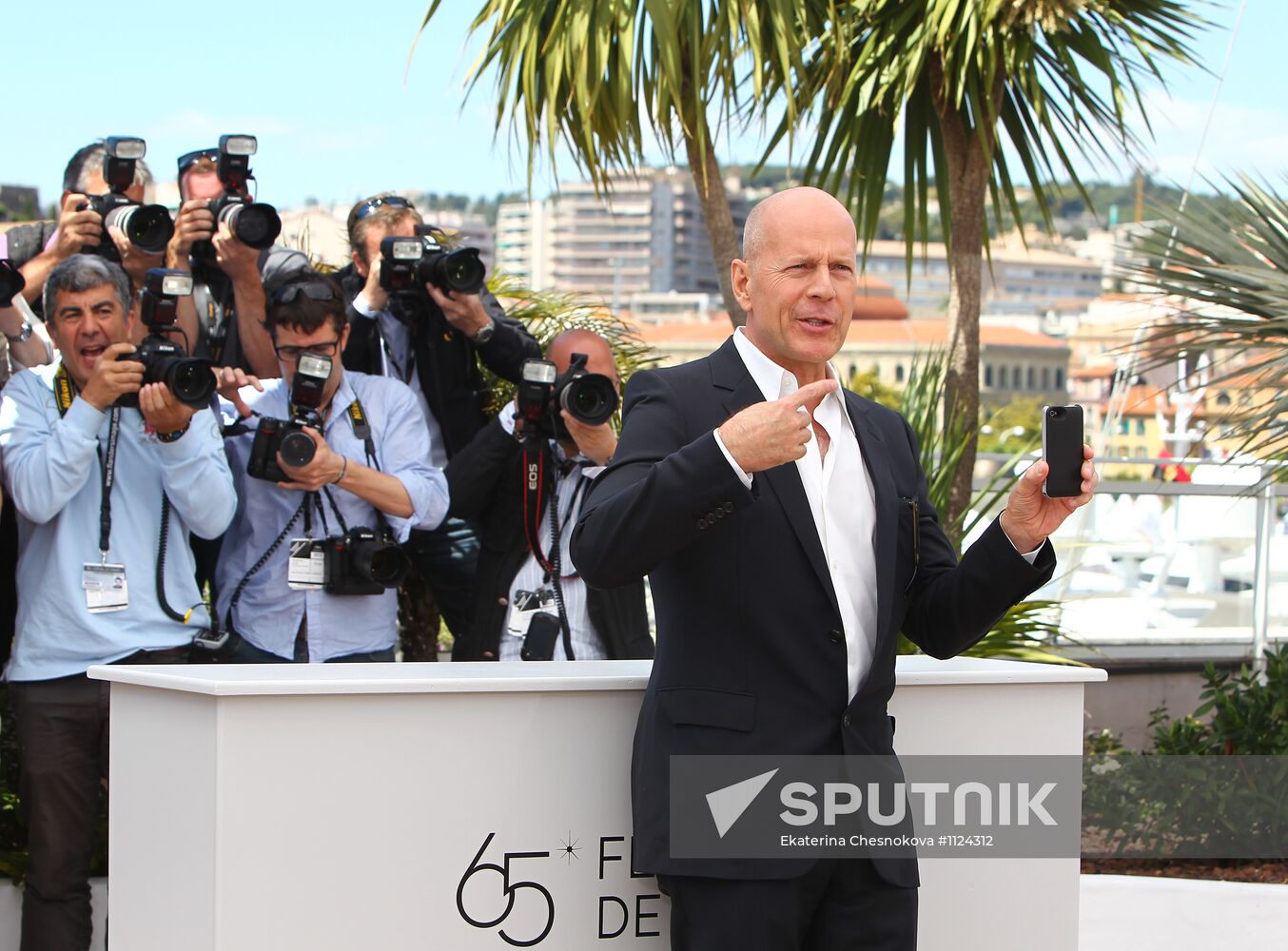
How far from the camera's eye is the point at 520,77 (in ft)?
20.2

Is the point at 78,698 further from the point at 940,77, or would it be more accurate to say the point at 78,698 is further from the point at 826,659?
the point at 940,77

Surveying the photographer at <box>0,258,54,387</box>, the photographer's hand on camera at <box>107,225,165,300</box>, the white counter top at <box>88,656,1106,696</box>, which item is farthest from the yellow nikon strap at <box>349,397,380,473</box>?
the white counter top at <box>88,656,1106,696</box>

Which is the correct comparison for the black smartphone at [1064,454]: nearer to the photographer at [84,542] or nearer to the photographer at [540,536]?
the photographer at [540,536]

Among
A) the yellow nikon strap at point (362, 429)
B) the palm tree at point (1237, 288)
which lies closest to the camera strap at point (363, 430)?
the yellow nikon strap at point (362, 429)

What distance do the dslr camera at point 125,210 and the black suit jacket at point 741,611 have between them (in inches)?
87.4

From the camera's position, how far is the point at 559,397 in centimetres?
419

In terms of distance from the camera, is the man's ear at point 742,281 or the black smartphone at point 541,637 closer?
the man's ear at point 742,281

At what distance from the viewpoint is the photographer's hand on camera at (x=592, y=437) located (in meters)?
4.09

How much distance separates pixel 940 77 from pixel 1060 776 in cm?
423

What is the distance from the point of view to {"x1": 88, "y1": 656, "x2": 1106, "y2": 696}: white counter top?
8.28 feet

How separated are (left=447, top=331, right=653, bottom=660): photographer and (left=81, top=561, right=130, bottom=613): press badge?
949 millimetres

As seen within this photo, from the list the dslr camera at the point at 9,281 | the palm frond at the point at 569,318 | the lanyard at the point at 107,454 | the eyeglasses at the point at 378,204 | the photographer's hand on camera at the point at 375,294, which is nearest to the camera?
the lanyard at the point at 107,454

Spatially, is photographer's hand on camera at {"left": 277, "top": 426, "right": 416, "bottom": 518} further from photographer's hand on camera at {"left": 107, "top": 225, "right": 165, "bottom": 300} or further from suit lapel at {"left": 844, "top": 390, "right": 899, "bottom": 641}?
suit lapel at {"left": 844, "top": 390, "right": 899, "bottom": 641}

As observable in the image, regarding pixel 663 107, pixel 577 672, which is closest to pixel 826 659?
pixel 577 672
